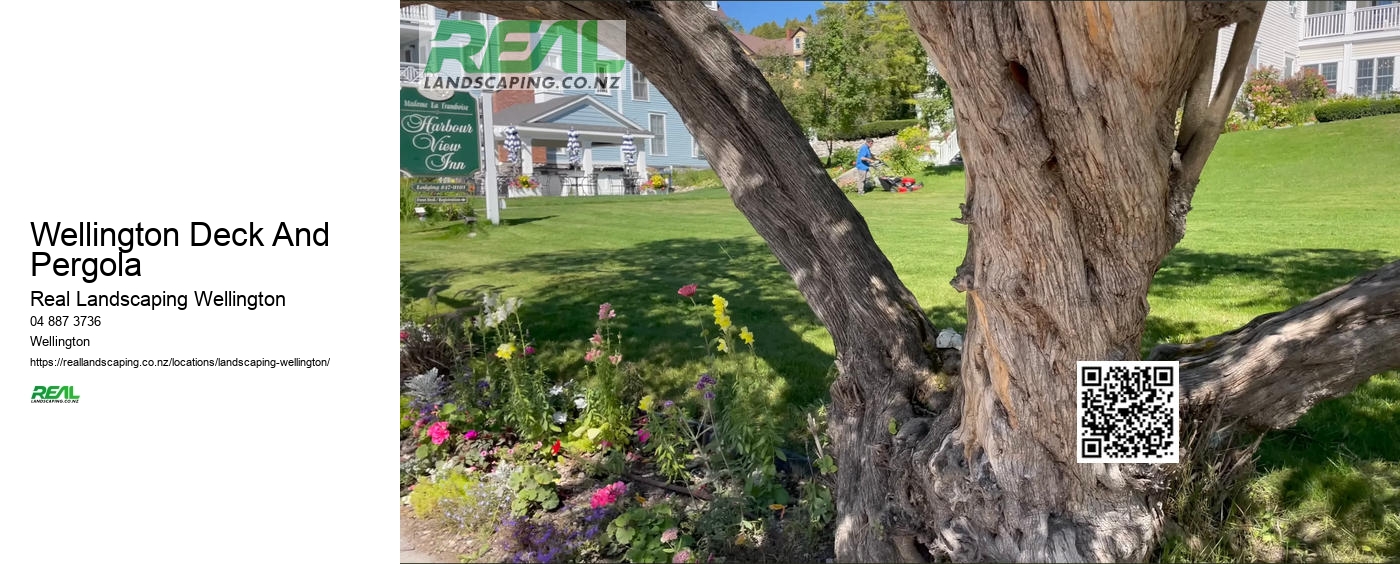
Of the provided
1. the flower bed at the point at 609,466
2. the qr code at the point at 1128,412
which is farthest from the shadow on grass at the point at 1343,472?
the flower bed at the point at 609,466

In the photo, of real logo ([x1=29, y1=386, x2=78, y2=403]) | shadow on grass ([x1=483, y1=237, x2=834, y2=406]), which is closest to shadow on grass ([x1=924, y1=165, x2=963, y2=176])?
shadow on grass ([x1=483, y1=237, x2=834, y2=406])

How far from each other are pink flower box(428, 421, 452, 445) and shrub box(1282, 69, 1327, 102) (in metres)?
10.6

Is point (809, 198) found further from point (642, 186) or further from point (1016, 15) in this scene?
point (642, 186)

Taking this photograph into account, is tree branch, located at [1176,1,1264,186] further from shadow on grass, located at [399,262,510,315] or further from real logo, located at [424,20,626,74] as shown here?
real logo, located at [424,20,626,74]

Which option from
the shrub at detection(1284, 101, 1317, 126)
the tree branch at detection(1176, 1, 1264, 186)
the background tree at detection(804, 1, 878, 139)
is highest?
the background tree at detection(804, 1, 878, 139)

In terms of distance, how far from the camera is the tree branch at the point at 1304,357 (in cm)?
263

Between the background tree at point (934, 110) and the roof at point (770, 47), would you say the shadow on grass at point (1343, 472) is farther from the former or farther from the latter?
the roof at point (770, 47)

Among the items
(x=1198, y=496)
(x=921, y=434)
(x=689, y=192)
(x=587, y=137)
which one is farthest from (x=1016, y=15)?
(x=587, y=137)

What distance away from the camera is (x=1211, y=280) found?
6637 millimetres

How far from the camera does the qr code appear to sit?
2.47 metres

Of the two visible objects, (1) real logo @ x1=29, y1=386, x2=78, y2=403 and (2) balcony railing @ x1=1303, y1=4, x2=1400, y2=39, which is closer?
(1) real logo @ x1=29, y1=386, x2=78, y2=403

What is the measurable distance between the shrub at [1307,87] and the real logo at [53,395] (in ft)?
39.5

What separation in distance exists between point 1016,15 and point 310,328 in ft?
9.71

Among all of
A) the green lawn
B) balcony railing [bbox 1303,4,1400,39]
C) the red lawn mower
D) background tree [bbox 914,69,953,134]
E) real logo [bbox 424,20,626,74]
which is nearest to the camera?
the green lawn
